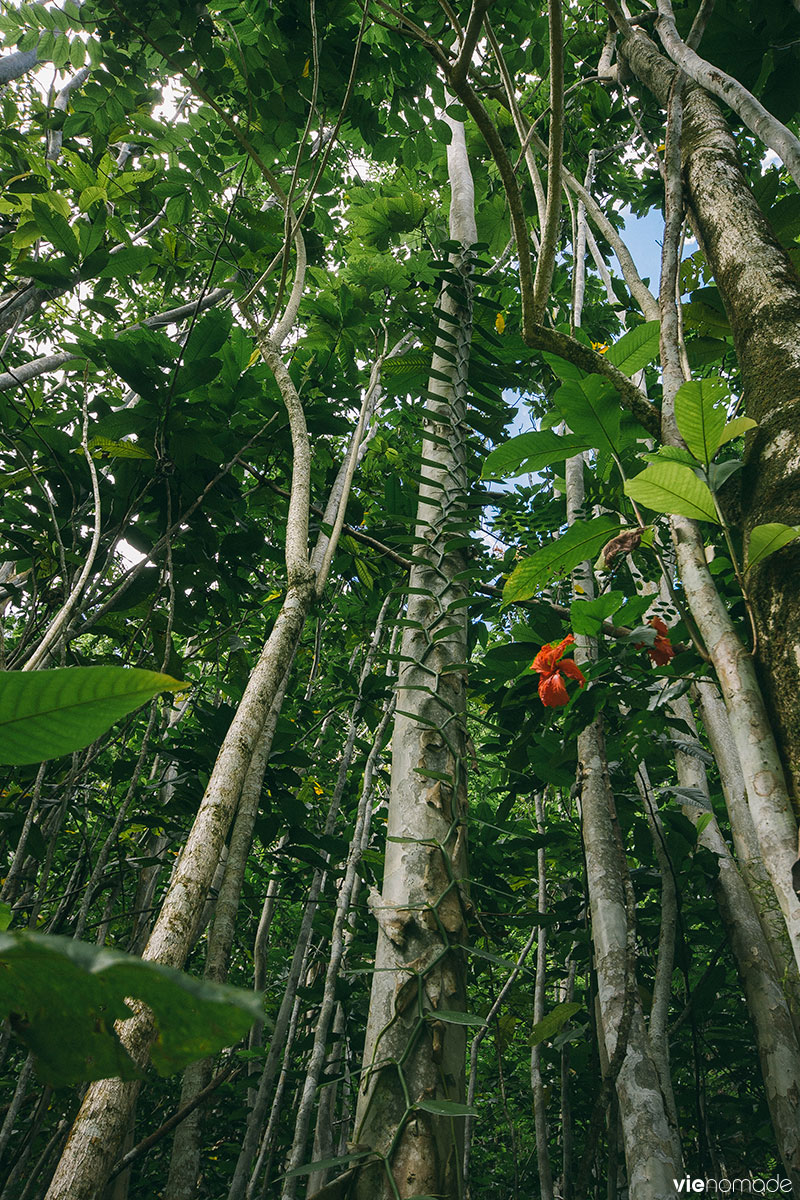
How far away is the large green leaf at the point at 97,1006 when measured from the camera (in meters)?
0.24

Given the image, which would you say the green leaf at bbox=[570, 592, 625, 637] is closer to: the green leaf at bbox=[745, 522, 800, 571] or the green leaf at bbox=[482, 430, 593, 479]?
the green leaf at bbox=[482, 430, 593, 479]

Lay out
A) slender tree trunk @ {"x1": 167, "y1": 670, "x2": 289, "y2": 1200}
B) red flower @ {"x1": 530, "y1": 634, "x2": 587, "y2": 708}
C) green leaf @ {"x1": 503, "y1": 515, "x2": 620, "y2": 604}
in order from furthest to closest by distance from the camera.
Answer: red flower @ {"x1": 530, "y1": 634, "x2": 587, "y2": 708} → green leaf @ {"x1": 503, "y1": 515, "x2": 620, "y2": 604} → slender tree trunk @ {"x1": 167, "y1": 670, "x2": 289, "y2": 1200}

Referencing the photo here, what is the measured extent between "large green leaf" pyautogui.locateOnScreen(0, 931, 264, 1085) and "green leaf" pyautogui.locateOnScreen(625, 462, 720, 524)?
0.91 meters

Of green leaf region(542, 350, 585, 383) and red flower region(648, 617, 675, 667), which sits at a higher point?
green leaf region(542, 350, 585, 383)

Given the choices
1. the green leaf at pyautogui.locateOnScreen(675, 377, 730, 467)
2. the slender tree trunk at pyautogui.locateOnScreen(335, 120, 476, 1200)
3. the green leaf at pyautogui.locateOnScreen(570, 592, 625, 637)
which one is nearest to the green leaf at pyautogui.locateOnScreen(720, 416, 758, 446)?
the green leaf at pyautogui.locateOnScreen(675, 377, 730, 467)

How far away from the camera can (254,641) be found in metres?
3.81

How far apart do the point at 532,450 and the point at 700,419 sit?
528 millimetres

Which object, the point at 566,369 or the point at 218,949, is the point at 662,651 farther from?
the point at 218,949

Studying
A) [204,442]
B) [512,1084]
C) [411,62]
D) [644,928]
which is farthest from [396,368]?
[512,1084]

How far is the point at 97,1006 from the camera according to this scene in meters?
0.31

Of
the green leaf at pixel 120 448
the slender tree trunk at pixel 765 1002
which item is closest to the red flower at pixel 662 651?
the slender tree trunk at pixel 765 1002

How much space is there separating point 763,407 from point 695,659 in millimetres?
478

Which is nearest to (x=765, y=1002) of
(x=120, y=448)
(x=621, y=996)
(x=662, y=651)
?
(x=621, y=996)

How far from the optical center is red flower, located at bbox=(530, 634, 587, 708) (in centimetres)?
158
